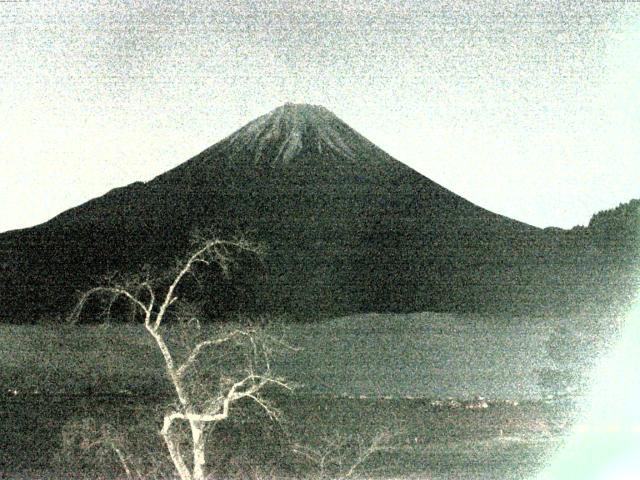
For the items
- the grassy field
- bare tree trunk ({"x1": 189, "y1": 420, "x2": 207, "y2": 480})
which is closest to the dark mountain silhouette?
the grassy field

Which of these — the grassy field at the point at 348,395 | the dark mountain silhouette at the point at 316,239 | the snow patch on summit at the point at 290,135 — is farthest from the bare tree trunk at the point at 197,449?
the snow patch on summit at the point at 290,135

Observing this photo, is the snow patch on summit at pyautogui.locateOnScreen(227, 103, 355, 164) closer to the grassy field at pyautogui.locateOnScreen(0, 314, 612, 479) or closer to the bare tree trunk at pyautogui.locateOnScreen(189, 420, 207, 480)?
the grassy field at pyautogui.locateOnScreen(0, 314, 612, 479)

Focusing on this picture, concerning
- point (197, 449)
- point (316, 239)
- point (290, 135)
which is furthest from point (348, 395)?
point (290, 135)

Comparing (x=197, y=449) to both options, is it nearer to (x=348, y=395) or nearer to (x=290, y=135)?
(x=348, y=395)

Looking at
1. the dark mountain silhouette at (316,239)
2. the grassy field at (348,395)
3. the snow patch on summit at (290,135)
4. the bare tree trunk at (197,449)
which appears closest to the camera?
the bare tree trunk at (197,449)

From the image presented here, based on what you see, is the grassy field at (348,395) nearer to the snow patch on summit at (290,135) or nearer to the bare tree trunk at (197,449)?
the bare tree trunk at (197,449)
